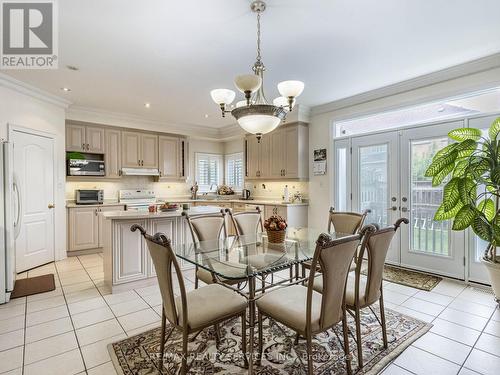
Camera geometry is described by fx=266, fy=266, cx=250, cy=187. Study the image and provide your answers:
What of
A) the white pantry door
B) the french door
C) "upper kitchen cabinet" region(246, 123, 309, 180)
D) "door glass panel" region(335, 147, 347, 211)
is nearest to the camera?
the french door

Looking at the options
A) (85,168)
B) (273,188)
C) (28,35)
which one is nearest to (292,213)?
(273,188)

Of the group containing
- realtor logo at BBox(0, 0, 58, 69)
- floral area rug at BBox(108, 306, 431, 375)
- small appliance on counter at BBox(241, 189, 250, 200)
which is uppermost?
realtor logo at BBox(0, 0, 58, 69)

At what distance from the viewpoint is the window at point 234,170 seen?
7138mm

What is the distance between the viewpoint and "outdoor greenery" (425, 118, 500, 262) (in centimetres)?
270

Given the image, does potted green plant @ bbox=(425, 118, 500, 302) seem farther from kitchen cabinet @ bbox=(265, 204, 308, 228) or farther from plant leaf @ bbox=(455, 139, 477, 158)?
kitchen cabinet @ bbox=(265, 204, 308, 228)

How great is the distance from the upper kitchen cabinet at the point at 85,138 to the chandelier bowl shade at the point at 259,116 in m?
4.16

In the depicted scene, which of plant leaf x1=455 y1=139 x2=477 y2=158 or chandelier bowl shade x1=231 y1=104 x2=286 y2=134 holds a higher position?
chandelier bowl shade x1=231 y1=104 x2=286 y2=134

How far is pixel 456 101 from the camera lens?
11.5 feet

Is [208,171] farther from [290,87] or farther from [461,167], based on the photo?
[461,167]

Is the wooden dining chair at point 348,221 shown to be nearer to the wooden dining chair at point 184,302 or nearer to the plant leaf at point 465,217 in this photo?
the plant leaf at point 465,217

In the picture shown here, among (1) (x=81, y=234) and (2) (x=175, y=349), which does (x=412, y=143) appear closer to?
(2) (x=175, y=349)

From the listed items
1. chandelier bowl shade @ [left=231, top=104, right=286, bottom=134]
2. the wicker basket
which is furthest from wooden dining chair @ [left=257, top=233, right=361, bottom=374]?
chandelier bowl shade @ [left=231, top=104, right=286, bottom=134]

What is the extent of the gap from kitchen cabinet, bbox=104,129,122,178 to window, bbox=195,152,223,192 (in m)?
2.01

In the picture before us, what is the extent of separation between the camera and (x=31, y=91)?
13.2 ft
